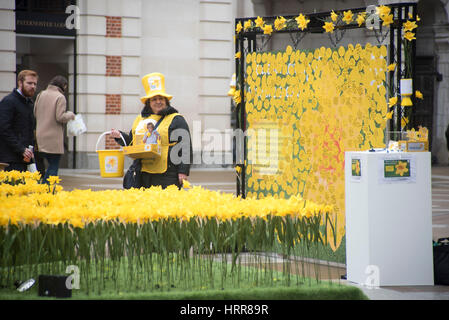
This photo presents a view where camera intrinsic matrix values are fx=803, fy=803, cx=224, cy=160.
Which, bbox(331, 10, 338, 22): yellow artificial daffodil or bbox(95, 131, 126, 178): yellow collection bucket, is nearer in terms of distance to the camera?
bbox(331, 10, 338, 22): yellow artificial daffodil

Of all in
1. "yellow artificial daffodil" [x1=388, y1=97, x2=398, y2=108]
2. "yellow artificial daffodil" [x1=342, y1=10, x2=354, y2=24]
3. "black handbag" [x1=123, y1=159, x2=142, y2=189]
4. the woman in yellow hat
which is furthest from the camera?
"black handbag" [x1=123, y1=159, x2=142, y2=189]

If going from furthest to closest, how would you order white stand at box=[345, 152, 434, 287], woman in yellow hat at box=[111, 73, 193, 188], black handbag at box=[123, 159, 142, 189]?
black handbag at box=[123, 159, 142, 189], woman in yellow hat at box=[111, 73, 193, 188], white stand at box=[345, 152, 434, 287]

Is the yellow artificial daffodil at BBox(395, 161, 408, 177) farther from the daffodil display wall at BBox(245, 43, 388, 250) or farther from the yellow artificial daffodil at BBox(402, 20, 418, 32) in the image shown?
the yellow artificial daffodil at BBox(402, 20, 418, 32)

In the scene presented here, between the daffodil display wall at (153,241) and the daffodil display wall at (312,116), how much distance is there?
2.63 metres

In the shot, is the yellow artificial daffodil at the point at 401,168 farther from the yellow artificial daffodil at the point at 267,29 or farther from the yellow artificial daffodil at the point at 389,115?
the yellow artificial daffodil at the point at 267,29

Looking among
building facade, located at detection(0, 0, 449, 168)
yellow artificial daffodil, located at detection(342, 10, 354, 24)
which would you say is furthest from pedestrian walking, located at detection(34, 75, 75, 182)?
building facade, located at detection(0, 0, 449, 168)

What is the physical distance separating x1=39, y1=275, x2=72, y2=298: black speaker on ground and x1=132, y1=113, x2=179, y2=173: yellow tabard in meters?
4.12

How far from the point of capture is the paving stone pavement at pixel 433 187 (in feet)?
21.5

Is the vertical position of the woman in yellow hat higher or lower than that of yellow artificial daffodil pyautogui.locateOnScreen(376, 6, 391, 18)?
lower

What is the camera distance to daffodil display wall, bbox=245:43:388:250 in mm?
8031

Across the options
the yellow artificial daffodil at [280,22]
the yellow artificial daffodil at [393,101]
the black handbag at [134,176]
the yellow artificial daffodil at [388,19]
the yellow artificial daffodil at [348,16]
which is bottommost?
the black handbag at [134,176]

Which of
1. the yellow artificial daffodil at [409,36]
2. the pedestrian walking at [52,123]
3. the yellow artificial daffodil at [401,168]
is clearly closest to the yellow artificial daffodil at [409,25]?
the yellow artificial daffodil at [409,36]

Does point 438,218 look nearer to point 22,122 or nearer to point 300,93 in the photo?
point 300,93

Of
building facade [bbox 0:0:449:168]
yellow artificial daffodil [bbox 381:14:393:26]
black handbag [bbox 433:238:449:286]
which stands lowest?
black handbag [bbox 433:238:449:286]
